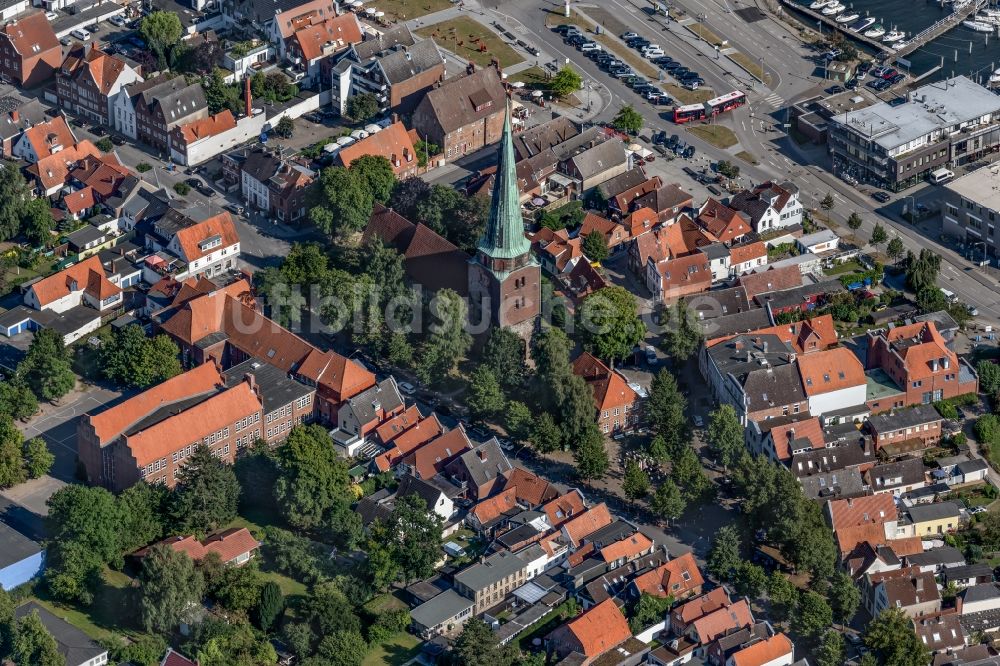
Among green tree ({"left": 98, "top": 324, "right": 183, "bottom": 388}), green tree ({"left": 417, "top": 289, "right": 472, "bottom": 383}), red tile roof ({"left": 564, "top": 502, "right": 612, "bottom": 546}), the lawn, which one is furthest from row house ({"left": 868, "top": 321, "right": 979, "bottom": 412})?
green tree ({"left": 98, "top": 324, "right": 183, "bottom": 388})

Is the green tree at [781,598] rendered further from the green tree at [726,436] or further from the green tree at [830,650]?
the green tree at [726,436]

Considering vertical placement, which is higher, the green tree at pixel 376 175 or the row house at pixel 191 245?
the green tree at pixel 376 175

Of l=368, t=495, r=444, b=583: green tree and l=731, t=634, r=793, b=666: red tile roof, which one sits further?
l=368, t=495, r=444, b=583: green tree

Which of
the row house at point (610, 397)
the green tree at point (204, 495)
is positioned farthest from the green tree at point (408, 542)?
the row house at point (610, 397)

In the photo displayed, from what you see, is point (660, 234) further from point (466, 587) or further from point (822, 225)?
point (466, 587)

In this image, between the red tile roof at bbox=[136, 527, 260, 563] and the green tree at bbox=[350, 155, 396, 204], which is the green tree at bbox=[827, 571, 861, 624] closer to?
the red tile roof at bbox=[136, 527, 260, 563]

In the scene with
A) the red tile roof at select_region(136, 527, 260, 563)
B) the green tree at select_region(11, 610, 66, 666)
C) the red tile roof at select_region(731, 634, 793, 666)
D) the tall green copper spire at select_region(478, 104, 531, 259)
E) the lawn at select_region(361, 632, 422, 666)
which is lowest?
the lawn at select_region(361, 632, 422, 666)

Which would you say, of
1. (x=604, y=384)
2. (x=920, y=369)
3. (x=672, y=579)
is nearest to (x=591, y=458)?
(x=604, y=384)
